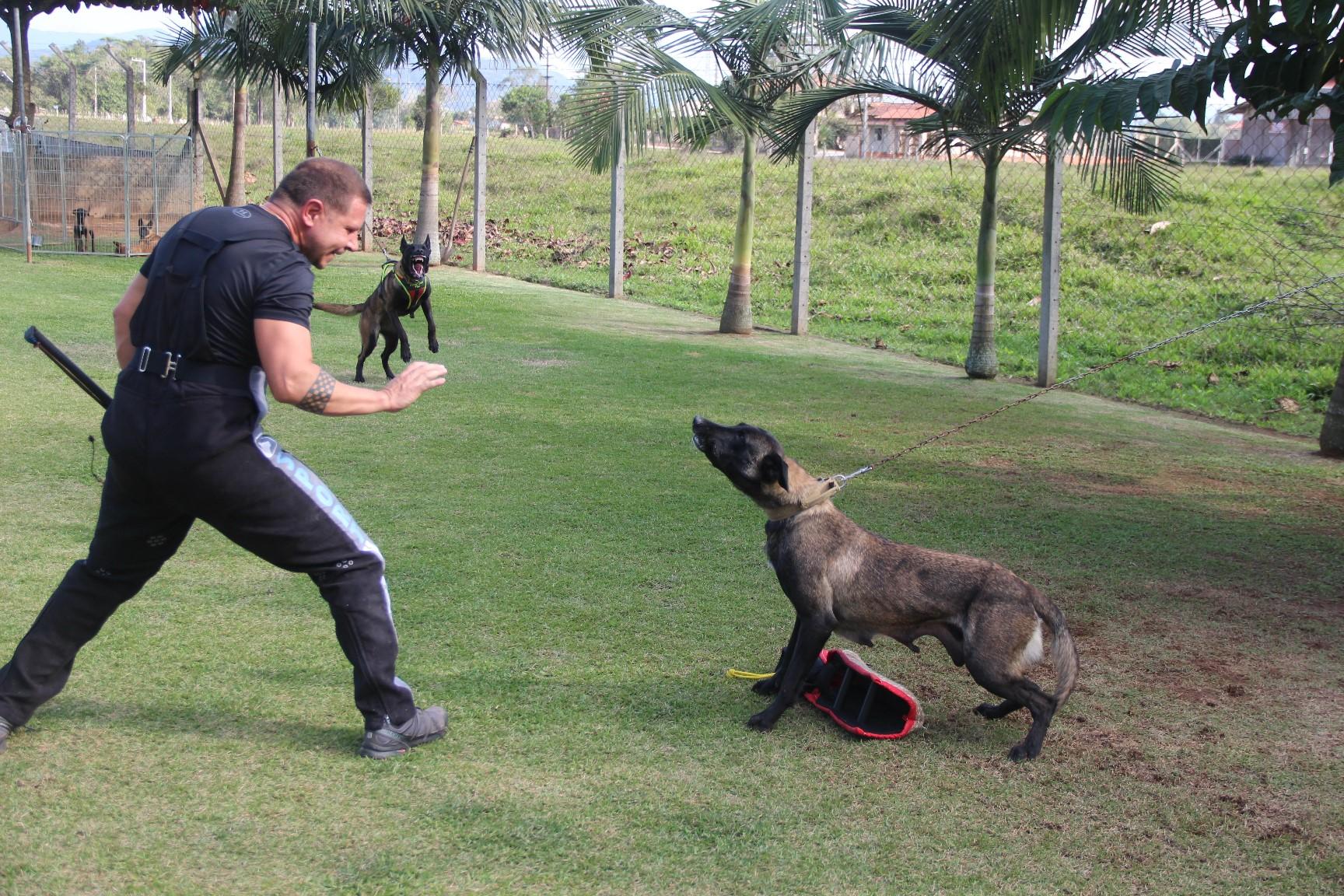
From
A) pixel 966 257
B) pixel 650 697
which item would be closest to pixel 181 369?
pixel 650 697

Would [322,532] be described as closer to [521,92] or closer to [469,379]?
[469,379]

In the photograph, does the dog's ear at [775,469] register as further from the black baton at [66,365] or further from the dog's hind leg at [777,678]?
the black baton at [66,365]

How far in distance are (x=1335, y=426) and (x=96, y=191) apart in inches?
780

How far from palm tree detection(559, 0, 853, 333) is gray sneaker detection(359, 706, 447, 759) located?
8800 mm

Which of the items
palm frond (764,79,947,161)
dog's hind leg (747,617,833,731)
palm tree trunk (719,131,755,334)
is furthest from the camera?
palm tree trunk (719,131,755,334)

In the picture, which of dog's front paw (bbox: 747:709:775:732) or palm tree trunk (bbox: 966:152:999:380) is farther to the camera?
palm tree trunk (bbox: 966:152:999:380)

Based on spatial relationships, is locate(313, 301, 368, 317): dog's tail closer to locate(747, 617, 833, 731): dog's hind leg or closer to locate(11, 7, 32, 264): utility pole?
locate(747, 617, 833, 731): dog's hind leg

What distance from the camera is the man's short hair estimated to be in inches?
130

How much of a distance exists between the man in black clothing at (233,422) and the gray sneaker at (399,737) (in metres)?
0.01

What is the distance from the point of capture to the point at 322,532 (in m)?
3.39

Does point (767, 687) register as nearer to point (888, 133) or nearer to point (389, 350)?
point (389, 350)

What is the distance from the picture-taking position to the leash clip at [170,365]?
321 centimetres

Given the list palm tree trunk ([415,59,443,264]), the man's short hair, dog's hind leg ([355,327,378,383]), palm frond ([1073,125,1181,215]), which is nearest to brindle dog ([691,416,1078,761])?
the man's short hair

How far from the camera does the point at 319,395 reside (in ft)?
10.5
